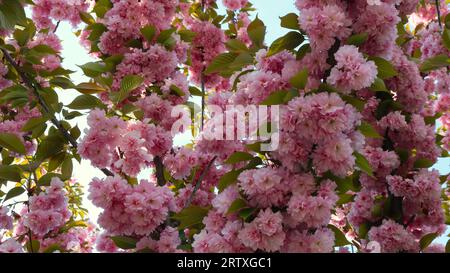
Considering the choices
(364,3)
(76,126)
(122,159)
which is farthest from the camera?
(76,126)

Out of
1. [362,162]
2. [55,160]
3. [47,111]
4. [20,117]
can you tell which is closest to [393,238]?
[362,162]

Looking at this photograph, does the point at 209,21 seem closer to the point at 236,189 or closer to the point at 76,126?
the point at 76,126

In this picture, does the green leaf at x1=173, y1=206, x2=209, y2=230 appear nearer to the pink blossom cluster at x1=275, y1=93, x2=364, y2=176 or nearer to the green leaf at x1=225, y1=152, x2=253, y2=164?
the green leaf at x1=225, y1=152, x2=253, y2=164

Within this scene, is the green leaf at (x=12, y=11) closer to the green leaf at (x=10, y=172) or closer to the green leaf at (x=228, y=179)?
the green leaf at (x=10, y=172)

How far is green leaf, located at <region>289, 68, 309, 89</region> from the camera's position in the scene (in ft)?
6.34

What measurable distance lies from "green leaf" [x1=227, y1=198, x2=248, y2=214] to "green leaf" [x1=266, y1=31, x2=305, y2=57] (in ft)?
2.32

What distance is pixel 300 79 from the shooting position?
1.94 m

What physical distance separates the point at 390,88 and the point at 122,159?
5.30 ft

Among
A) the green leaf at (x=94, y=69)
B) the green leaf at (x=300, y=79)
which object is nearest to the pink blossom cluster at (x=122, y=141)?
the green leaf at (x=94, y=69)

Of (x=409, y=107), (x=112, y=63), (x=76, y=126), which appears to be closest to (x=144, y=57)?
(x=112, y=63)

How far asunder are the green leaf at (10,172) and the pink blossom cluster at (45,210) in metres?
0.19

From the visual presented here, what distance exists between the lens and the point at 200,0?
4445 millimetres

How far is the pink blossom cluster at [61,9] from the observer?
3.97 metres

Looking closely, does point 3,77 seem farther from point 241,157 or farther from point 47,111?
point 241,157
